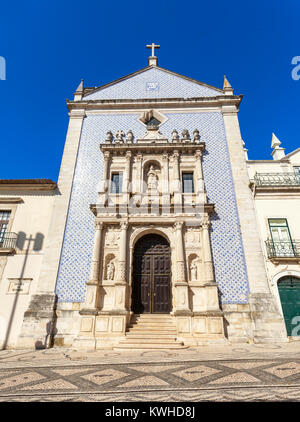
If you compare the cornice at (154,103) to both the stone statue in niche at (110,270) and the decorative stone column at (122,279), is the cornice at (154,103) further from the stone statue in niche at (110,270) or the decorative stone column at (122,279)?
the stone statue in niche at (110,270)

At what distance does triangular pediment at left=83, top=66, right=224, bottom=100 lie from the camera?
13859 millimetres

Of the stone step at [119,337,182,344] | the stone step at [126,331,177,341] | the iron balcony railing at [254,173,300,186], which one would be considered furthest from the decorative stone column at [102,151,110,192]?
the iron balcony railing at [254,173,300,186]

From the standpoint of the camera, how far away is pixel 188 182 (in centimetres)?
1151

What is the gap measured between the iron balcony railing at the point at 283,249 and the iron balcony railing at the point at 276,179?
9.16 ft

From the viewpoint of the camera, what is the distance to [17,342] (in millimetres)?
8320

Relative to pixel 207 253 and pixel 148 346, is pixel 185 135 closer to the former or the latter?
pixel 207 253

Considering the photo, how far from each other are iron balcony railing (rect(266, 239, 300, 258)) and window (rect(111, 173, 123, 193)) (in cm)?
674

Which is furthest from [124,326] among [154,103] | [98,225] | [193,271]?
[154,103]

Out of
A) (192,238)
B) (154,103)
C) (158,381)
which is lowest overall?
(158,381)

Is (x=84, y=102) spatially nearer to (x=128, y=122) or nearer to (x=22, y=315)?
(x=128, y=122)

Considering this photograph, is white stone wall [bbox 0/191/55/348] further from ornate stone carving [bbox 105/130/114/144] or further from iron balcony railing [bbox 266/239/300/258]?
iron balcony railing [bbox 266/239/300/258]


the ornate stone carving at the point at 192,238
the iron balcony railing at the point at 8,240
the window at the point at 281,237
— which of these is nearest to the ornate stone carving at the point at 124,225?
the ornate stone carving at the point at 192,238

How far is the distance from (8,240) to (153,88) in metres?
11.0

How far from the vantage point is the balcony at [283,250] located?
31.6ft
